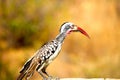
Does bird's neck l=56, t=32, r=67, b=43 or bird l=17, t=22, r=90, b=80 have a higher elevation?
bird's neck l=56, t=32, r=67, b=43

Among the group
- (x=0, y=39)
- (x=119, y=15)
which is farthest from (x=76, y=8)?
(x=0, y=39)

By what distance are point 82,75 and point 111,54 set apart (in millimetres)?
184

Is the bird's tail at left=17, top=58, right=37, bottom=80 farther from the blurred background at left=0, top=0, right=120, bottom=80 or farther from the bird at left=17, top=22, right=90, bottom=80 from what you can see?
the blurred background at left=0, top=0, right=120, bottom=80

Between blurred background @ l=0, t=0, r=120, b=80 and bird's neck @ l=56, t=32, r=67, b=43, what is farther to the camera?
blurred background @ l=0, t=0, r=120, b=80

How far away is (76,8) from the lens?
2.67m

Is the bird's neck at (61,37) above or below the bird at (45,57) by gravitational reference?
above

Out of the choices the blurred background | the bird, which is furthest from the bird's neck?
the blurred background

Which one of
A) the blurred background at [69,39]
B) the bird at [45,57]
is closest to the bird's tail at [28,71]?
the bird at [45,57]

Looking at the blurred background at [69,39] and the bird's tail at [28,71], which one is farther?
the blurred background at [69,39]

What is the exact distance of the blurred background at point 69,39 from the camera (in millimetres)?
2584

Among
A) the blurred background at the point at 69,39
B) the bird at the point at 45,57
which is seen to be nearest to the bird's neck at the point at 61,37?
the bird at the point at 45,57

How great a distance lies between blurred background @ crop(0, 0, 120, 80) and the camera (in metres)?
2.58

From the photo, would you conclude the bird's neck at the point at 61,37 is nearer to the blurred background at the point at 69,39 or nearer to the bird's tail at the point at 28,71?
the bird's tail at the point at 28,71

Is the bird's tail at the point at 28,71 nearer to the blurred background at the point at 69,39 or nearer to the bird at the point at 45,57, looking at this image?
the bird at the point at 45,57
